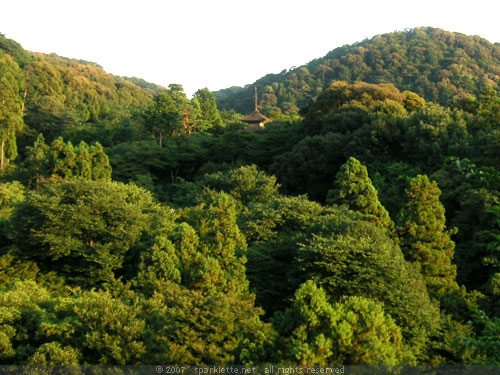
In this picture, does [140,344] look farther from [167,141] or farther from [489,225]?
[167,141]

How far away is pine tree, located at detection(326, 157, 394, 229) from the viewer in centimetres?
1446

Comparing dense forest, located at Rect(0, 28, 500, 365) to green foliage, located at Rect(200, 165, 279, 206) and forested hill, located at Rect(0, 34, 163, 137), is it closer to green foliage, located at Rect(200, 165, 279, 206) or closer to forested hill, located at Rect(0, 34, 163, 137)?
green foliage, located at Rect(200, 165, 279, 206)

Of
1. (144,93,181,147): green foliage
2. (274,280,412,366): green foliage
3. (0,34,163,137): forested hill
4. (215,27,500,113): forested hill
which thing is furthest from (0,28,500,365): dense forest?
(215,27,500,113): forested hill

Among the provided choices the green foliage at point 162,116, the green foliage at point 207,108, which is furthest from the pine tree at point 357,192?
the green foliage at point 207,108

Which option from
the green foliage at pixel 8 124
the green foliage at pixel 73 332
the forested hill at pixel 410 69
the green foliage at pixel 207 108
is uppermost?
the forested hill at pixel 410 69

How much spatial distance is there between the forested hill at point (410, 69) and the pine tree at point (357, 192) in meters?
39.0

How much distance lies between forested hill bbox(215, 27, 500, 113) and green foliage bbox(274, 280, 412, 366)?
47490mm

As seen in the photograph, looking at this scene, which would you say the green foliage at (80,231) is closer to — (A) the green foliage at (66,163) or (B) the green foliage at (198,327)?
(B) the green foliage at (198,327)

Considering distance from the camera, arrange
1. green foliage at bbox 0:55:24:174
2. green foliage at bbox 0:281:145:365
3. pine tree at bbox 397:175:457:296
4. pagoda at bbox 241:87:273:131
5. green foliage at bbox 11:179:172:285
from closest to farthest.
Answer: green foliage at bbox 0:281:145:365 < pine tree at bbox 397:175:457:296 < green foliage at bbox 11:179:172:285 < green foliage at bbox 0:55:24:174 < pagoda at bbox 241:87:273:131

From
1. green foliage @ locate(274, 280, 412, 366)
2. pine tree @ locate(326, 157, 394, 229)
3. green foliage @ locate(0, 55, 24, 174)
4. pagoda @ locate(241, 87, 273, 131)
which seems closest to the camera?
green foliage @ locate(274, 280, 412, 366)

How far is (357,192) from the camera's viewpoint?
49.5 feet

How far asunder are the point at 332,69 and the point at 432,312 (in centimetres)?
6628

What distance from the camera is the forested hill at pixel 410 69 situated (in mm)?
53641

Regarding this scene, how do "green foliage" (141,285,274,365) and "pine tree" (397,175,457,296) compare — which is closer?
"green foliage" (141,285,274,365)
